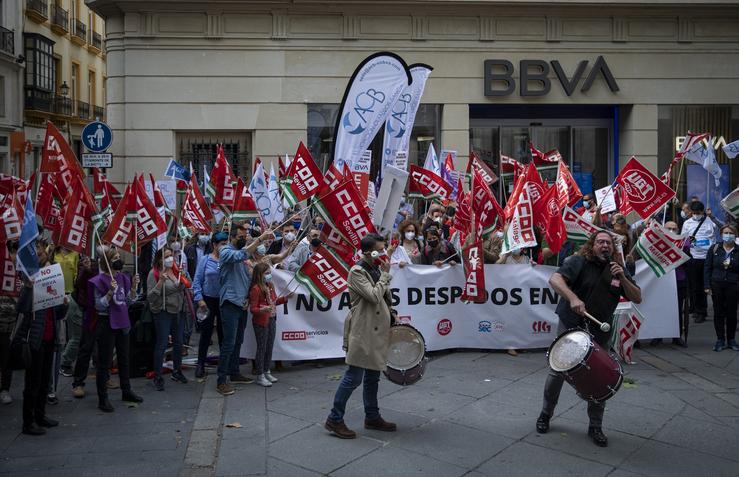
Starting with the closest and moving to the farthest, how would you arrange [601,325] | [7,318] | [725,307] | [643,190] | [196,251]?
[601,325] → [7,318] → [725,307] → [643,190] → [196,251]

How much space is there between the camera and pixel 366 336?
24.3 ft

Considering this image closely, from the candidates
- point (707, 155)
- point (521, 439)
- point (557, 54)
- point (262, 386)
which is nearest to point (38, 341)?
point (262, 386)

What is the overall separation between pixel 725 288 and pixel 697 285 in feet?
8.19

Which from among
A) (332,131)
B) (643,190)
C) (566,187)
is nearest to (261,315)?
(566,187)

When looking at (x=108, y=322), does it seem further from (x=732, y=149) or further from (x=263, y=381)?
(x=732, y=149)

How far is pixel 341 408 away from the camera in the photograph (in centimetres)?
738

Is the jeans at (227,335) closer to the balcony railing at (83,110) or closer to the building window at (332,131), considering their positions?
the building window at (332,131)

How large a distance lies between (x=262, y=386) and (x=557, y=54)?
12809mm

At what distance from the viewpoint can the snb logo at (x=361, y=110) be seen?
12.9 metres

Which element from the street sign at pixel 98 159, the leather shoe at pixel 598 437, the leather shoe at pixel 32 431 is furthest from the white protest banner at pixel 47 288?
the street sign at pixel 98 159

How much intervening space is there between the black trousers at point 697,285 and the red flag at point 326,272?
6.96 metres

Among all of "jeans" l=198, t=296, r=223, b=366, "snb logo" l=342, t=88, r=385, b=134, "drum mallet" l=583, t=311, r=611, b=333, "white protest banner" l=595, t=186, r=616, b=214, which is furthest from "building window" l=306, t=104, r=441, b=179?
"drum mallet" l=583, t=311, r=611, b=333

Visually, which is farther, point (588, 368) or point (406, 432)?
point (406, 432)

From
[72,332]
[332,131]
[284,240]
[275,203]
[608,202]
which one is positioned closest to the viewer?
[72,332]
